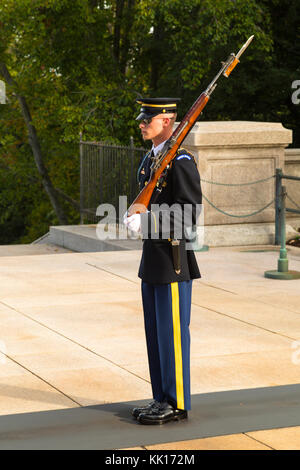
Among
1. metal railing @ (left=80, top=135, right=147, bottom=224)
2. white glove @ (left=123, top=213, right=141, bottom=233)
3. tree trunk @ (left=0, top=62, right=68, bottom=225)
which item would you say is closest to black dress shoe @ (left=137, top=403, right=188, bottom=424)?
white glove @ (left=123, top=213, right=141, bottom=233)

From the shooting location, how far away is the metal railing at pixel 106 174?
1479 centimetres

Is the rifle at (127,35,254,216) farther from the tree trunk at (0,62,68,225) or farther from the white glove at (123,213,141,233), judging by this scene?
the tree trunk at (0,62,68,225)

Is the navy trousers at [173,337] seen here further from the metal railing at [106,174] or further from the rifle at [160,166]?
the metal railing at [106,174]

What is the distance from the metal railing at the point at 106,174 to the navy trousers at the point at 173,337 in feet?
29.7

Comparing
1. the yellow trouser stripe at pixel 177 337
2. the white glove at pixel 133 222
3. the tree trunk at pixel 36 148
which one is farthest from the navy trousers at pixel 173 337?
the tree trunk at pixel 36 148

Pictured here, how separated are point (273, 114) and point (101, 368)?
16.8m

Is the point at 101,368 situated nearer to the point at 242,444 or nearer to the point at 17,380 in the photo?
the point at 17,380

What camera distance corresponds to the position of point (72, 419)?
522cm

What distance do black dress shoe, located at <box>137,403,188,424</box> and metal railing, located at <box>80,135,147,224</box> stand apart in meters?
9.16

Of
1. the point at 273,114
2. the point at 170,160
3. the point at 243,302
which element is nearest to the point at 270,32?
the point at 273,114

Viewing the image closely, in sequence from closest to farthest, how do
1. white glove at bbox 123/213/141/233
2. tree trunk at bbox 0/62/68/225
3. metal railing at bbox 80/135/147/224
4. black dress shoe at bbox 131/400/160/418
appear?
white glove at bbox 123/213/141/233 < black dress shoe at bbox 131/400/160/418 < metal railing at bbox 80/135/147/224 < tree trunk at bbox 0/62/68/225

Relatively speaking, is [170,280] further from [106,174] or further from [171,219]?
[106,174]

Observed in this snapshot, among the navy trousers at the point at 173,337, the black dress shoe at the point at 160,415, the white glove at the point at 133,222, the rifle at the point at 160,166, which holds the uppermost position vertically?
the rifle at the point at 160,166

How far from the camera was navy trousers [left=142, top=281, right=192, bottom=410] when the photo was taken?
5.01 meters
